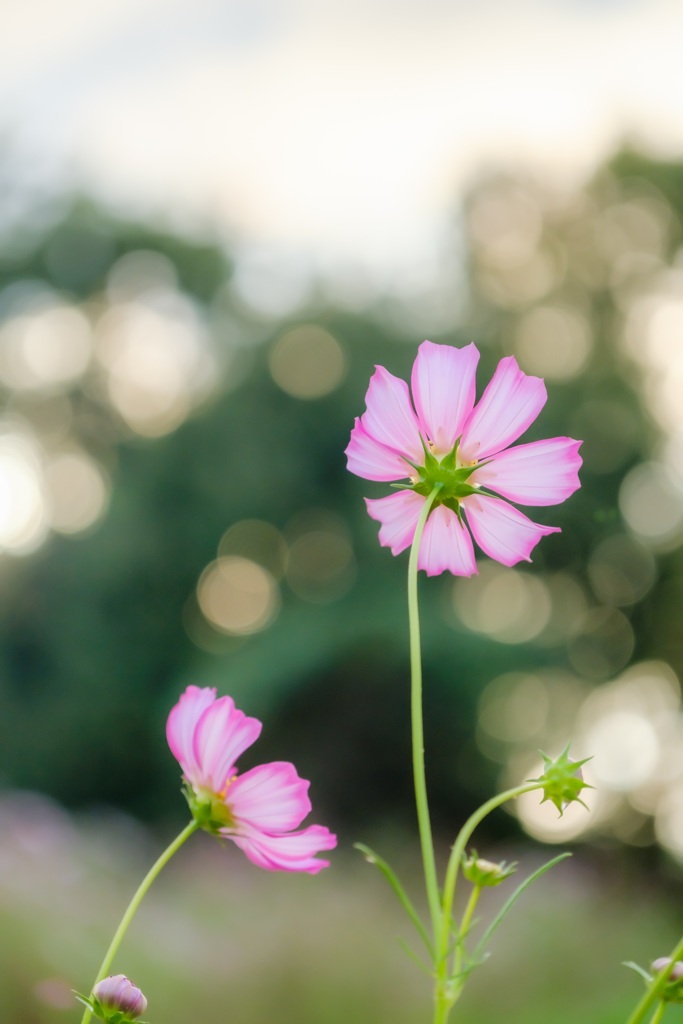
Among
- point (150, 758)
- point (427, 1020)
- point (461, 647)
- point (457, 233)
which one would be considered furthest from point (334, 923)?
point (457, 233)

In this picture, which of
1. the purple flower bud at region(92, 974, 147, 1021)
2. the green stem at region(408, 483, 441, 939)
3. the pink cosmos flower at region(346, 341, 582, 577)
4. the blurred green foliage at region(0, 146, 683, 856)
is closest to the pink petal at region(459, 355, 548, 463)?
the pink cosmos flower at region(346, 341, 582, 577)

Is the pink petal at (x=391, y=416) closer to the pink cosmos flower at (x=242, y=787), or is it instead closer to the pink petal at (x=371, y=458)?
the pink petal at (x=371, y=458)

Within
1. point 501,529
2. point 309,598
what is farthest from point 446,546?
point 309,598

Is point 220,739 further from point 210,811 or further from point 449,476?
point 449,476

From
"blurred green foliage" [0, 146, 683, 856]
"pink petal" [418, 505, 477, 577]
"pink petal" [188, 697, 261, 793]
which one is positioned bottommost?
"pink petal" [188, 697, 261, 793]

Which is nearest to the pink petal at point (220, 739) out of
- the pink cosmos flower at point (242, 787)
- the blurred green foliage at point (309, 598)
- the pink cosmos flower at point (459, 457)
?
the pink cosmos flower at point (242, 787)

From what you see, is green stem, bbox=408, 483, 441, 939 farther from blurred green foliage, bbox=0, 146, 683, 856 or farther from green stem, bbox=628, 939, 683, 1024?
blurred green foliage, bbox=0, 146, 683, 856

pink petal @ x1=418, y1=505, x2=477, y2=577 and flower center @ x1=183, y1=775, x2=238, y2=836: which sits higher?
pink petal @ x1=418, y1=505, x2=477, y2=577
